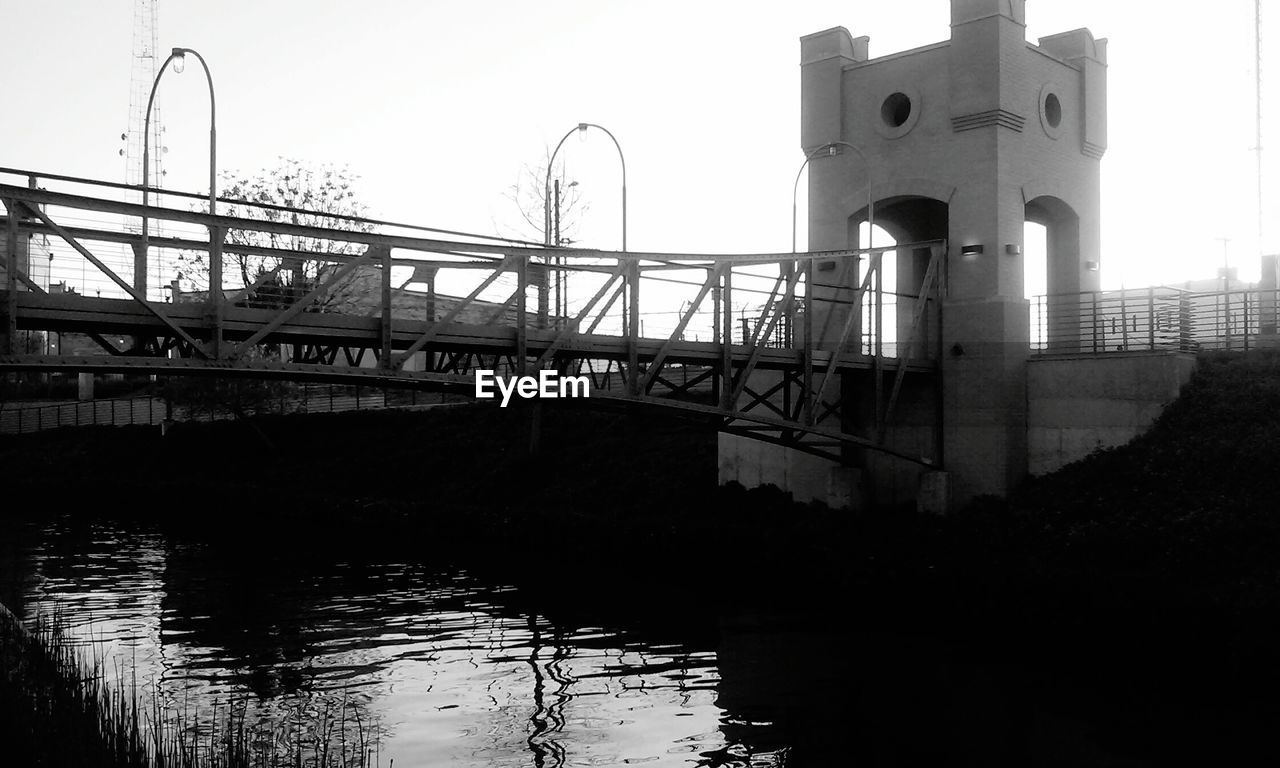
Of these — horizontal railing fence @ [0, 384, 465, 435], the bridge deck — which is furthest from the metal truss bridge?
horizontal railing fence @ [0, 384, 465, 435]

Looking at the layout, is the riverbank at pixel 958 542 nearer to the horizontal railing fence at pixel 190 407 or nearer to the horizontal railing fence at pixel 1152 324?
the horizontal railing fence at pixel 1152 324

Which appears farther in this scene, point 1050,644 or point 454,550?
point 454,550

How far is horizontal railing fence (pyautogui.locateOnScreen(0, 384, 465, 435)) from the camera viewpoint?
52094 millimetres

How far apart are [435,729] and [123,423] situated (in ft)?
199

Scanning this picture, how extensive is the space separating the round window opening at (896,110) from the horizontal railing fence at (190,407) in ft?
82.0

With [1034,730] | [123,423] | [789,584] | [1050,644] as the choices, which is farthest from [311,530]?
[123,423]

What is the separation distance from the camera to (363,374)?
1727 cm

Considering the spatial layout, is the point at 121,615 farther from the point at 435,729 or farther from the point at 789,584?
the point at 789,584

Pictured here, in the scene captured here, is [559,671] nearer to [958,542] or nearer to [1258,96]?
[958,542]

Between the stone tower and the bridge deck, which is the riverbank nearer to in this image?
the bridge deck

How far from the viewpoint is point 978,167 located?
26828 mm

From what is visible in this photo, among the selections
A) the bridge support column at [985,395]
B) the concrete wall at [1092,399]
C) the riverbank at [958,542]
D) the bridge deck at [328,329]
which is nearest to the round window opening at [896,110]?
the bridge support column at [985,395]

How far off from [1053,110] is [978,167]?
3.83 meters

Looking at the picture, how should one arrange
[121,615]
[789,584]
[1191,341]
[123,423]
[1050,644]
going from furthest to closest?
[123,423] → [1191,341] → [789,584] → [121,615] → [1050,644]
